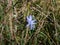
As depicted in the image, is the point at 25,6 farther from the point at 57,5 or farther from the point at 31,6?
the point at 57,5

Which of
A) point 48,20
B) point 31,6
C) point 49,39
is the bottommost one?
point 49,39

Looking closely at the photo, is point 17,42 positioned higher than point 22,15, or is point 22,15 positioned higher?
point 22,15

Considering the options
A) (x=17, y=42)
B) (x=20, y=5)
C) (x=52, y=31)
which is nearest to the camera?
(x=17, y=42)

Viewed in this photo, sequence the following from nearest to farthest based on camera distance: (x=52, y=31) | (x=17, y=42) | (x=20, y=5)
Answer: (x=17, y=42) → (x=52, y=31) → (x=20, y=5)

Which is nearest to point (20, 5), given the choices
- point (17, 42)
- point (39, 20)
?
point (39, 20)

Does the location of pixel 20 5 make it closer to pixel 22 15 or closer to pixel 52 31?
pixel 22 15

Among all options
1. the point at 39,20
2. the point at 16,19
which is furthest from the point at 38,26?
Answer: the point at 16,19

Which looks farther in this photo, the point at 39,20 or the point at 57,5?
the point at 57,5
